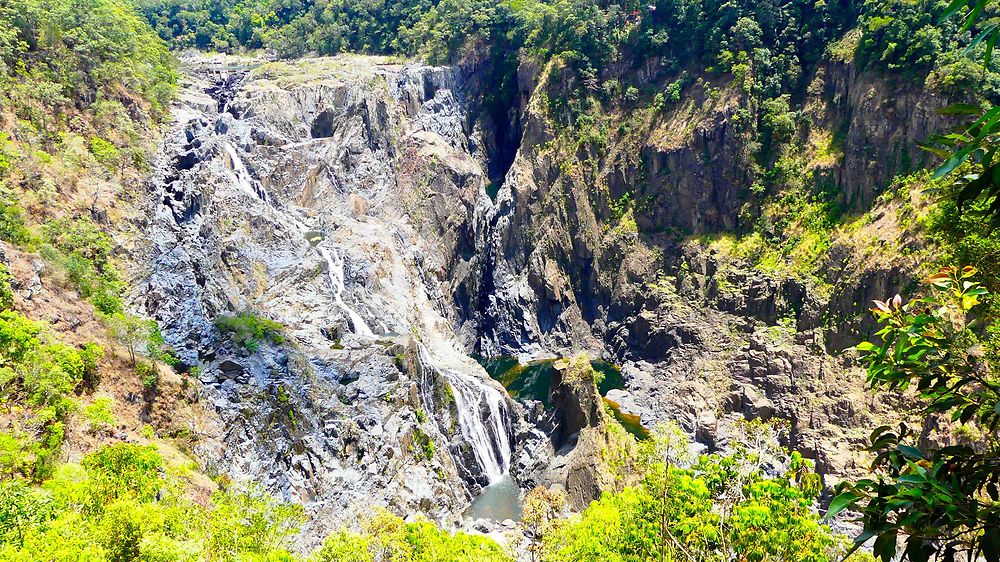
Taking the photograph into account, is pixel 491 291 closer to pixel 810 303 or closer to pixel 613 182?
pixel 613 182

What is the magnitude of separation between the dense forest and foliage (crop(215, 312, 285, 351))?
931 mm

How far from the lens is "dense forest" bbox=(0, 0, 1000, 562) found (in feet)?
14.3

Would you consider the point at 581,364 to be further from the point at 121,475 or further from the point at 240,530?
the point at 121,475

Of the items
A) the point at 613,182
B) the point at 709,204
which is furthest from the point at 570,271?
the point at 709,204

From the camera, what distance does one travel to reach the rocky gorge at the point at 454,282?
98.1ft

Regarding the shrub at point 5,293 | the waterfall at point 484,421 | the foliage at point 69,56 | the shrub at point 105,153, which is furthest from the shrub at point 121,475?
the foliage at point 69,56

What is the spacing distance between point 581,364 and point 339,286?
18817mm

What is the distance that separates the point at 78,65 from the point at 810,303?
50.7 metres

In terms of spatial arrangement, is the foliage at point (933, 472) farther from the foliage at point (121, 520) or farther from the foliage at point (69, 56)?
the foliage at point (69, 56)

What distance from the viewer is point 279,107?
184 feet

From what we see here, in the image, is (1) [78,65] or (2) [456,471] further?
(1) [78,65]

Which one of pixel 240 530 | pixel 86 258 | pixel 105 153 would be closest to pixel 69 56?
pixel 105 153

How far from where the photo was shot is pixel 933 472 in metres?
3.63

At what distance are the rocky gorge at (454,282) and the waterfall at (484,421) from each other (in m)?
0.16
